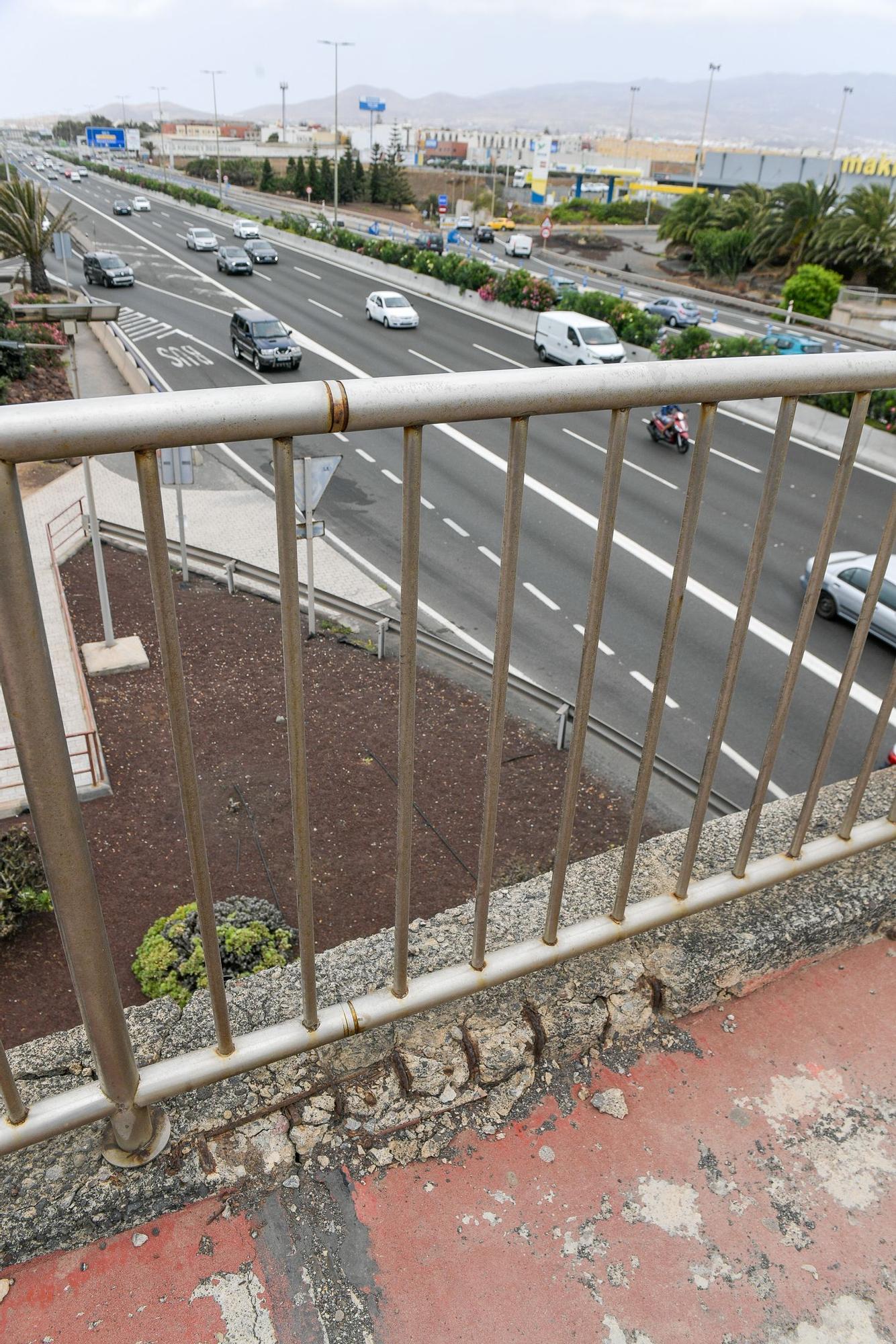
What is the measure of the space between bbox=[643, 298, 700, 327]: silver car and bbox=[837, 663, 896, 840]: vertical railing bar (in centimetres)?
3277

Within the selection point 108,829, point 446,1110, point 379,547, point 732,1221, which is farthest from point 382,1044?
point 379,547

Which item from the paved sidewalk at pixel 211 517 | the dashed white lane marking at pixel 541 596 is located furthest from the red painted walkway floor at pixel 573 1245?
the dashed white lane marking at pixel 541 596

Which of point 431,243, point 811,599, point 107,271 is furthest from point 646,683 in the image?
point 431,243

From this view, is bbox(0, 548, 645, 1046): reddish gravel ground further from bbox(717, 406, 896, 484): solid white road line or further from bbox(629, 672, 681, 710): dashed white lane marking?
bbox(717, 406, 896, 484): solid white road line

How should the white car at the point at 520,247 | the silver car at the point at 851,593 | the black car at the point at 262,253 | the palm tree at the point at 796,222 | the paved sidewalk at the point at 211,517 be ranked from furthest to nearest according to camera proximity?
the white car at the point at 520,247, the black car at the point at 262,253, the palm tree at the point at 796,222, the paved sidewalk at the point at 211,517, the silver car at the point at 851,593

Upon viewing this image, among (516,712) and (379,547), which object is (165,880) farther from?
(379,547)

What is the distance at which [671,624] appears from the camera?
67.4 inches

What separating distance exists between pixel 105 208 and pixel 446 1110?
2910 inches

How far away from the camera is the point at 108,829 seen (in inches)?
329

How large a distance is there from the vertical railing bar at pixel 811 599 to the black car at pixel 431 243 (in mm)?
44534

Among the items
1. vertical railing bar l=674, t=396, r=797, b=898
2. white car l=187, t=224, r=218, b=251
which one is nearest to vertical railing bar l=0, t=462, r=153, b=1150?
vertical railing bar l=674, t=396, r=797, b=898

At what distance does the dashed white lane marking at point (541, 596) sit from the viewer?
46.0 ft

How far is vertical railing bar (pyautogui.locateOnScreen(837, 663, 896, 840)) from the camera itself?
2.16m

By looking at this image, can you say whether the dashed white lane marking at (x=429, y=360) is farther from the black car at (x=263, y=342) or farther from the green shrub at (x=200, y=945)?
the green shrub at (x=200, y=945)
